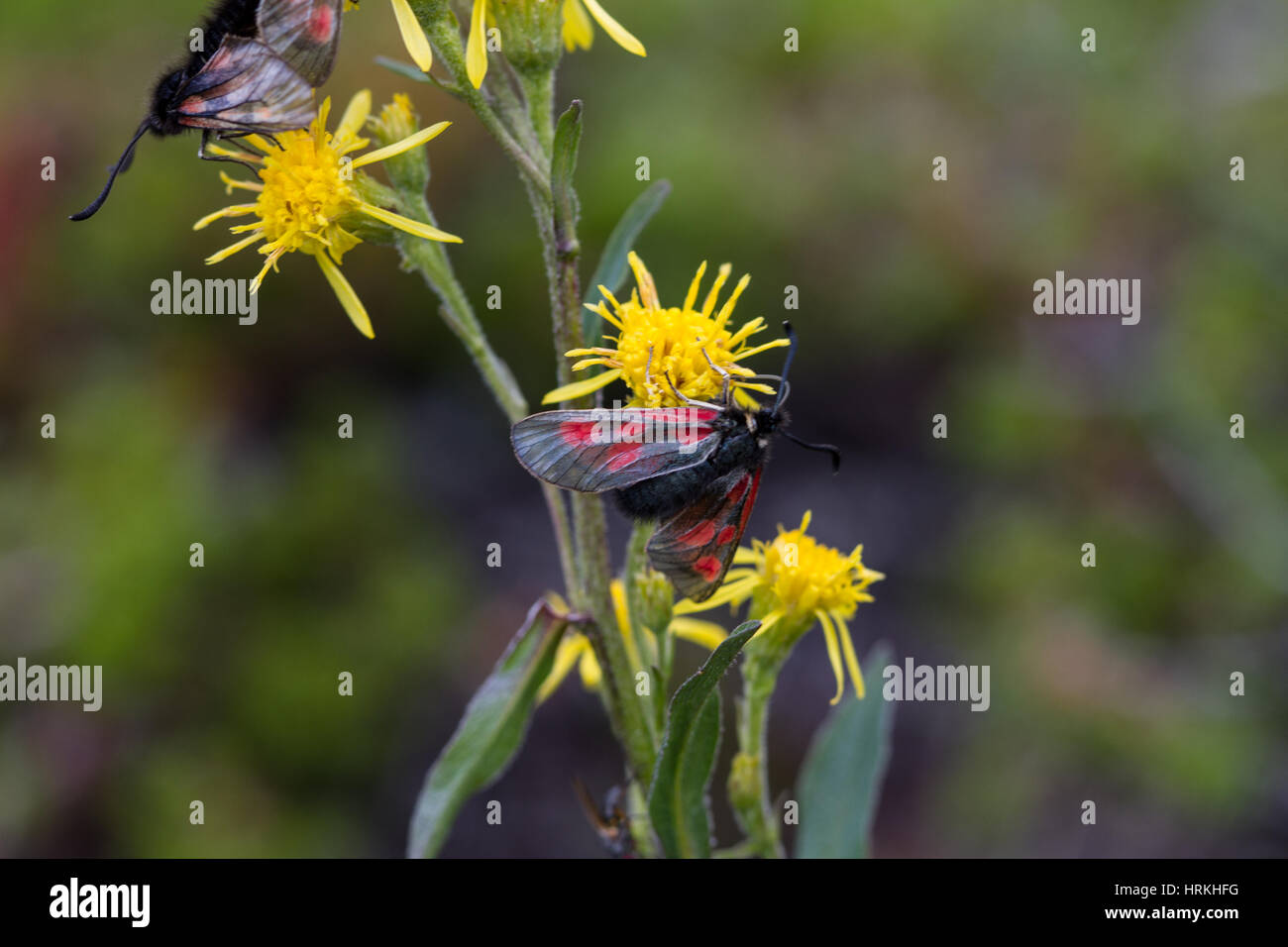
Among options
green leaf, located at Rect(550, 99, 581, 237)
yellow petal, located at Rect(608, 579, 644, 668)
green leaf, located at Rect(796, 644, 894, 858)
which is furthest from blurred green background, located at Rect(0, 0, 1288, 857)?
green leaf, located at Rect(550, 99, 581, 237)

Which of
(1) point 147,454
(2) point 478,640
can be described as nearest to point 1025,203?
(2) point 478,640

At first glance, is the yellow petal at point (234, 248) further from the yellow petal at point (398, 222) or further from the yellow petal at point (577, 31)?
the yellow petal at point (577, 31)

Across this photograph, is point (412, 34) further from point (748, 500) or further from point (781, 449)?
point (781, 449)

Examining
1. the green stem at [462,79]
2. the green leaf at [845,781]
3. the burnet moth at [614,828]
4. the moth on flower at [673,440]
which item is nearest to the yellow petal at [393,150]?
the green stem at [462,79]

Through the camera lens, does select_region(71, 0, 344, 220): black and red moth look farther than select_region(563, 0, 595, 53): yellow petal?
No

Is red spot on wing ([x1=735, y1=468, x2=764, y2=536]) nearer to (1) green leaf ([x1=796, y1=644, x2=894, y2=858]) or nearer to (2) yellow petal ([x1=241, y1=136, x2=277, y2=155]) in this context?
(1) green leaf ([x1=796, y1=644, x2=894, y2=858])

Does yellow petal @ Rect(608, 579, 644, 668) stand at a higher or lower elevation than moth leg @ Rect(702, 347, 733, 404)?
lower

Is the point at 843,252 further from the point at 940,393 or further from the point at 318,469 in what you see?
the point at 318,469

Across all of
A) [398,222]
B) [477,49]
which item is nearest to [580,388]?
[398,222]
